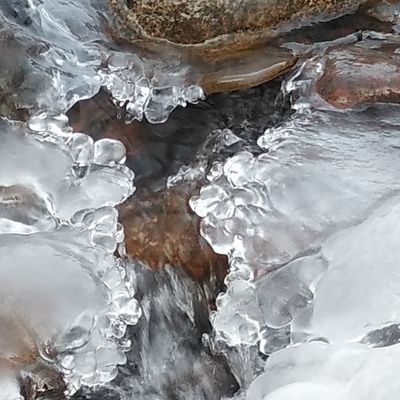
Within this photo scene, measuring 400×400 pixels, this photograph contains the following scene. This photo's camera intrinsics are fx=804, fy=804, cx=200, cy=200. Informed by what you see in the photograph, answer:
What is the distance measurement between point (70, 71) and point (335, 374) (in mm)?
1901

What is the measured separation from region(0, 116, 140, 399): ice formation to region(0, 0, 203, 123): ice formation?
0.53ft

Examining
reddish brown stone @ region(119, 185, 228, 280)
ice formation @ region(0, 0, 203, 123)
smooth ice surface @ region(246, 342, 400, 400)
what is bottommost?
reddish brown stone @ region(119, 185, 228, 280)

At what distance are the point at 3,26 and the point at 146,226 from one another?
118 centimetres

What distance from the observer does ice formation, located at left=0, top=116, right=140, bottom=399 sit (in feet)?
7.37

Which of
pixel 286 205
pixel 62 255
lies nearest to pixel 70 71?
pixel 62 255

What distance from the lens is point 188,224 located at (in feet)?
8.73

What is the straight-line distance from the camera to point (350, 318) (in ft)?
6.36

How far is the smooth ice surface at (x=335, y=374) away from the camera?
5.50 feet

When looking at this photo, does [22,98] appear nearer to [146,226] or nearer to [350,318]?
[146,226]

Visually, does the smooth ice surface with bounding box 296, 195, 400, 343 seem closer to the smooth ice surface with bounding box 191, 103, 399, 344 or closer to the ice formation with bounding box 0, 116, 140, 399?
the smooth ice surface with bounding box 191, 103, 399, 344

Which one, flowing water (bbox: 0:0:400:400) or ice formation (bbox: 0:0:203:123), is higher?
ice formation (bbox: 0:0:203:123)

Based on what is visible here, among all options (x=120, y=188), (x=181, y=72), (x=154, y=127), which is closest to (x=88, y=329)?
(x=120, y=188)

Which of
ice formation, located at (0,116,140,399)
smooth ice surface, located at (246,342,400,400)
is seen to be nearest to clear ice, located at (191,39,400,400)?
smooth ice surface, located at (246,342,400,400)

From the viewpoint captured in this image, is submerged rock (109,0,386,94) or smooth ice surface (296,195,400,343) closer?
smooth ice surface (296,195,400,343)
